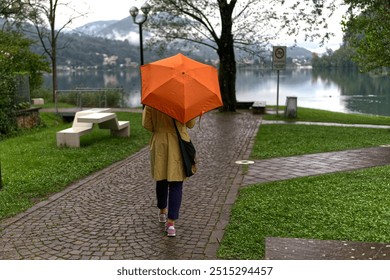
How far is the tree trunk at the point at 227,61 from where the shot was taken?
62.8ft

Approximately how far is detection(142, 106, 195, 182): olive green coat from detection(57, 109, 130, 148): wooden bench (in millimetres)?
5864

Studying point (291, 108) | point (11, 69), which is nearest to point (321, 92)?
point (291, 108)

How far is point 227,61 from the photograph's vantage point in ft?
65.2

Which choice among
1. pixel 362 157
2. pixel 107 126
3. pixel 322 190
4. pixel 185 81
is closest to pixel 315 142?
pixel 362 157

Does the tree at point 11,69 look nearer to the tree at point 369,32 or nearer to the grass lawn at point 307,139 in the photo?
the grass lawn at point 307,139

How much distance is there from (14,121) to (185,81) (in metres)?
11.0

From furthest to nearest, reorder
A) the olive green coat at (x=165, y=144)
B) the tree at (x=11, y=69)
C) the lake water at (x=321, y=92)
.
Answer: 1. the lake water at (x=321, y=92)
2. the tree at (x=11, y=69)
3. the olive green coat at (x=165, y=144)

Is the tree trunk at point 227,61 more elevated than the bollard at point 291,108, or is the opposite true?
the tree trunk at point 227,61

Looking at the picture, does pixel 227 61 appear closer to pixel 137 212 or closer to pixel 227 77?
pixel 227 77

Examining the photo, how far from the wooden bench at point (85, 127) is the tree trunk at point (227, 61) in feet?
28.4

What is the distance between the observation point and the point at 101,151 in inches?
375

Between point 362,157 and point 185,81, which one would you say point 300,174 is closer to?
point 362,157

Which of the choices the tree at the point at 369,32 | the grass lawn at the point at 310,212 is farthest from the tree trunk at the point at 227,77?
the grass lawn at the point at 310,212

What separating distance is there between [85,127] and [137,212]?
5.62 metres
